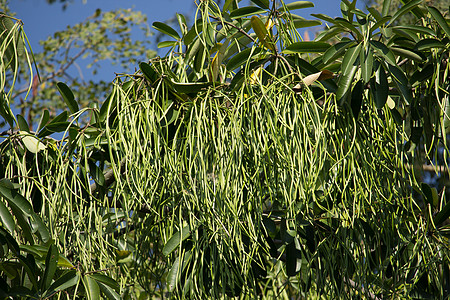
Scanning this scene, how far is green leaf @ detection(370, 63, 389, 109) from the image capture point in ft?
3.69

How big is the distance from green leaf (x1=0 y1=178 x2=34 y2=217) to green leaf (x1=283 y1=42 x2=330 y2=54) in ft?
2.05

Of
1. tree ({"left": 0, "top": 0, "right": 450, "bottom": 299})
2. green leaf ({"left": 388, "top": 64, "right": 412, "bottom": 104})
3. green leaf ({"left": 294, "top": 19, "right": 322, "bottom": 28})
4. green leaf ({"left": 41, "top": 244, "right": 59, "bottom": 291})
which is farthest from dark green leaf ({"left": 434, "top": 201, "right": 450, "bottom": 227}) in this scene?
green leaf ({"left": 41, "top": 244, "right": 59, "bottom": 291})

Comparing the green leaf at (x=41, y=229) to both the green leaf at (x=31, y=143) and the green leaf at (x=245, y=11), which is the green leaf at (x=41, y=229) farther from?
the green leaf at (x=245, y=11)

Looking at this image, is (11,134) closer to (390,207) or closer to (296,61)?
(296,61)

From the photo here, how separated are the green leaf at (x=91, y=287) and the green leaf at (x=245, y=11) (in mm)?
665

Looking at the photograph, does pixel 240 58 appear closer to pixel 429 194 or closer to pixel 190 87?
pixel 190 87

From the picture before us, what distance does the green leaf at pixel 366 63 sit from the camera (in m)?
1.09

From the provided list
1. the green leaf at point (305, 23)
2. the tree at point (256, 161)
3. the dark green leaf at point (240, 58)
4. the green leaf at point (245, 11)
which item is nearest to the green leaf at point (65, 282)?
the tree at point (256, 161)

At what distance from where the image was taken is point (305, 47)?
1190mm

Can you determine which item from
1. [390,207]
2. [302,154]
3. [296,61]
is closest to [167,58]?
[296,61]

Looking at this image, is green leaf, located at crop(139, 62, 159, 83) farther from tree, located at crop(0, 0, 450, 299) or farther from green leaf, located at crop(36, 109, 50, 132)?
green leaf, located at crop(36, 109, 50, 132)

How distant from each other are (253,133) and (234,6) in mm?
490

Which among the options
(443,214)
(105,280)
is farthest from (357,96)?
(105,280)

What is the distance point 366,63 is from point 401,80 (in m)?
0.09
